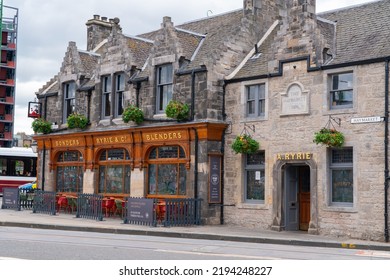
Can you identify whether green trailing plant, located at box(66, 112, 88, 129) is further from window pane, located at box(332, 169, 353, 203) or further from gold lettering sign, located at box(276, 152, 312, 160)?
window pane, located at box(332, 169, 353, 203)

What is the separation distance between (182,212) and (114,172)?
5884 mm

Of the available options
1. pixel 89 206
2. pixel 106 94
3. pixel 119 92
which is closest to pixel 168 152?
pixel 89 206

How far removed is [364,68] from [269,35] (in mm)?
6873

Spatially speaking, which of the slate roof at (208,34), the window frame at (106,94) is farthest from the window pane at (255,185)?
the window frame at (106,94)

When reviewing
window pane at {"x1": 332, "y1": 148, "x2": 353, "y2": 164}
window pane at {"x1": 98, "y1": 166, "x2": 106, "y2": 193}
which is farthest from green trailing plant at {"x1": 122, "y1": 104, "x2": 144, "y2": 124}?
window pane at {"x1": 332, "y1": 148, "x2": 353, "y2": 164}

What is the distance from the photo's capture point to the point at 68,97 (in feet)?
101

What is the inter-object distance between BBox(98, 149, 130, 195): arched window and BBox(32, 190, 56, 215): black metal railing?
2119mm

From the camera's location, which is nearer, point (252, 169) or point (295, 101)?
Answer: point (295, 101)

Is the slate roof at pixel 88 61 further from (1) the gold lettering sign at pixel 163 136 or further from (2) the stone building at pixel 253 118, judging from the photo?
(1) the gold lettering sign at pixel 163 136

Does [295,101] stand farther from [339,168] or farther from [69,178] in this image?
[69,178]

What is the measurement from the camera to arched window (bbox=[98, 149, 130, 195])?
26766 mm

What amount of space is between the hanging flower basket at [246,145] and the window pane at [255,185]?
92cm

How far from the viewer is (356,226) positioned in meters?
19.5

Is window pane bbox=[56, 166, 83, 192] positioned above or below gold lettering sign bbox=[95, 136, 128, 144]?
below
